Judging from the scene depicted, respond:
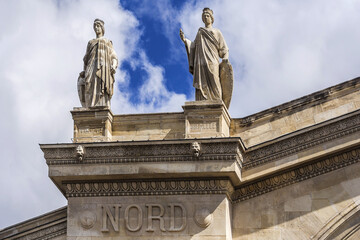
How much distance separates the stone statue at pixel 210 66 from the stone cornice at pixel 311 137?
1.75m

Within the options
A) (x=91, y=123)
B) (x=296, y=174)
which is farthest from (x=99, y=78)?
(x=296, y=174)

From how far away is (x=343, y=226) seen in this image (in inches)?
832

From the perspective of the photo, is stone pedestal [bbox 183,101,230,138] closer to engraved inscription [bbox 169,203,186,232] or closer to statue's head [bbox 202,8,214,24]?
engraved inscription [bbox 169,203,186,232]

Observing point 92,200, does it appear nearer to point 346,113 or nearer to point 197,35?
point 197,35

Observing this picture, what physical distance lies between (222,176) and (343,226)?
3.20m

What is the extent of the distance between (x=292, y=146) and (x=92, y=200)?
5.23 metres

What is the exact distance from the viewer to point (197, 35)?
74.9ft

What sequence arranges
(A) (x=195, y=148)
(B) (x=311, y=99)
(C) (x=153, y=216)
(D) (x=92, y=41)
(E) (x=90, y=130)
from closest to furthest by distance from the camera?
(A) (x=195, y=148)
(C) (x=153, y=216)
(B) (x=311, y=99)
(E) (x=90, y=130)
(D) (x=92, y=41)

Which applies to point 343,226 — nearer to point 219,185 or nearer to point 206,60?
point 219,185

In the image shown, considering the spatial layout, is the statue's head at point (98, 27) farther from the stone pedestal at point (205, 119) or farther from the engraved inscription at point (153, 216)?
the engraved inscription at point (153, 216)

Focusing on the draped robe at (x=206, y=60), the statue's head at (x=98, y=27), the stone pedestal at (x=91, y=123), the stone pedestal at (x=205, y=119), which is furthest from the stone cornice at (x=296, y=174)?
the statue's head at (x=98, y=27)

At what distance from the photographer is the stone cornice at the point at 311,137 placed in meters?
21.4

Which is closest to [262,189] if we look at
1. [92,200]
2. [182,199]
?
[182,199]

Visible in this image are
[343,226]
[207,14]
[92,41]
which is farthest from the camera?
[92,41]
